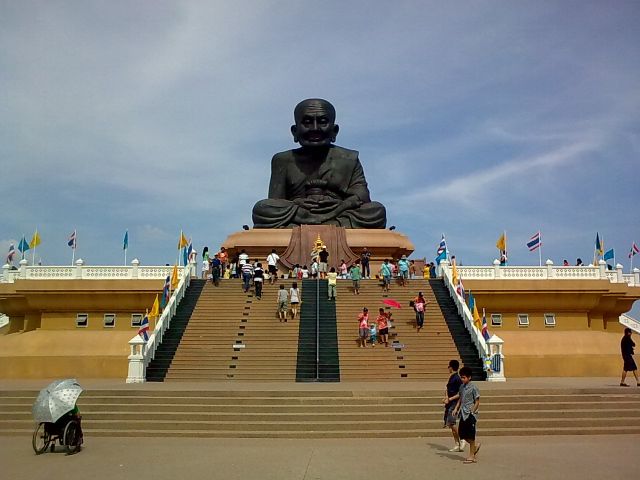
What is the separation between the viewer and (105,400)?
11.0 meters

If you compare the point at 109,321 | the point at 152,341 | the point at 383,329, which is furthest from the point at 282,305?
the point at 109,321

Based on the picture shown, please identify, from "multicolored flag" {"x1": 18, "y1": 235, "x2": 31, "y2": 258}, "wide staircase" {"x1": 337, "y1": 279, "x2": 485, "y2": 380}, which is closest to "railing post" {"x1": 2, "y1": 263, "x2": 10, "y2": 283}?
"multicolored flag" {"x1": 18, "y1": 235, "x2": 31, "y2": 258}

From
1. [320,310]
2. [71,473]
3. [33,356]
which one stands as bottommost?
[71,473]

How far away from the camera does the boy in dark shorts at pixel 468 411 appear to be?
7820 millimetres

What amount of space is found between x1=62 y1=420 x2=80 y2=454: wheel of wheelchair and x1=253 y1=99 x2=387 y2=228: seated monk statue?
1881 cm

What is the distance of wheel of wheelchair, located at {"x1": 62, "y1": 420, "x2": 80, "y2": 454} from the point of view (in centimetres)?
841

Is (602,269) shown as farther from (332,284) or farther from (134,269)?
(134,269)

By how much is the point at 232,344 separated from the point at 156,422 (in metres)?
5.43

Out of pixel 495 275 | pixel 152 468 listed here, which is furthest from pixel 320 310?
pixel 152 468

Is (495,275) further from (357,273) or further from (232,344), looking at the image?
(232,344)

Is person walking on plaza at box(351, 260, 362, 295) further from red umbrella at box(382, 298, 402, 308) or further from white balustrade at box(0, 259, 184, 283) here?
white balustrade at box(0, 259, 184, 283)

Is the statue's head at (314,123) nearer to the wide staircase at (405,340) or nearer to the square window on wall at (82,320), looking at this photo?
the wide staircase at (405,340)

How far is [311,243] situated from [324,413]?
1387 cm

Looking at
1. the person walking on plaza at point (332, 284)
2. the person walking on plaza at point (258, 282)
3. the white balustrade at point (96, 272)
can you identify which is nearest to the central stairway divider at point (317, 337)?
the person walking on plaza at point (332, 284)
